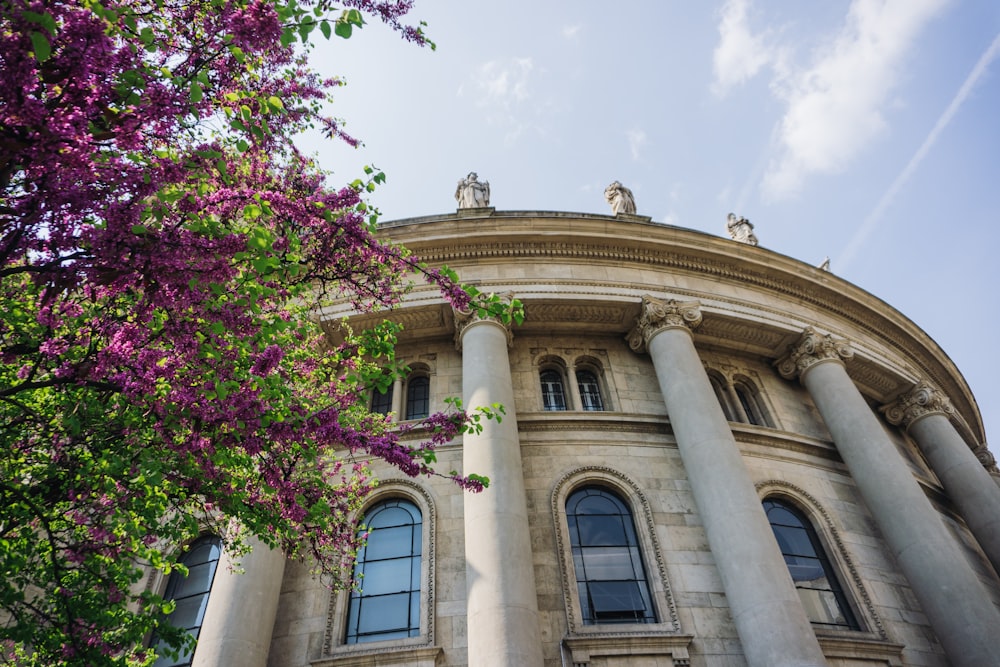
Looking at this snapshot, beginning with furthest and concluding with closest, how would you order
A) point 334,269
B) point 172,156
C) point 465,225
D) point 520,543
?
point 465,225 → point 520,543 → point 334,269 → point 172,156

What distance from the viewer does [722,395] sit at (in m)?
20.3

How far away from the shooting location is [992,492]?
20.0 meters

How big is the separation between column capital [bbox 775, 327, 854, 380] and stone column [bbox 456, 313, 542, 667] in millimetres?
10785

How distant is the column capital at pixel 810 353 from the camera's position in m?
20.2

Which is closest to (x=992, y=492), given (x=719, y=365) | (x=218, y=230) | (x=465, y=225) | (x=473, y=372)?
(x=719, y=365)

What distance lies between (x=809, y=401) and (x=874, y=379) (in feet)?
12.7

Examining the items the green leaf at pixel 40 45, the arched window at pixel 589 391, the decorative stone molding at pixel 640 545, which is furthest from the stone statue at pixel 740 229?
the green leaf at pixel 40 45

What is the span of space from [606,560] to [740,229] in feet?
53.2

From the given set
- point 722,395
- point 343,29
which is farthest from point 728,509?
point 343,29

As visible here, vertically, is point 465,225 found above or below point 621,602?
above

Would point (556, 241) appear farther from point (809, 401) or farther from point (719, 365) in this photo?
point (809, 401)

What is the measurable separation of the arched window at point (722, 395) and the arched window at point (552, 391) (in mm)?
5046

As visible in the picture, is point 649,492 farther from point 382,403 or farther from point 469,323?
point 382,403

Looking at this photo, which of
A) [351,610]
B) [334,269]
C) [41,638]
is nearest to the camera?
[41,638]
